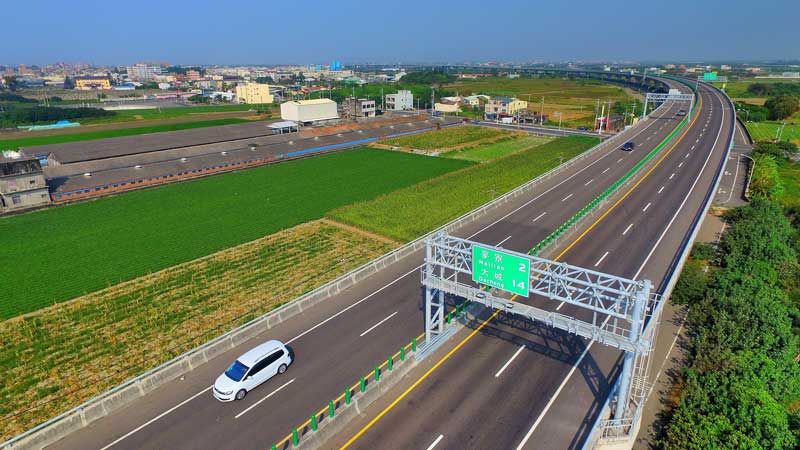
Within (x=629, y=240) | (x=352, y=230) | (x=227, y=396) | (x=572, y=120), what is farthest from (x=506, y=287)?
(x=572, y=120)

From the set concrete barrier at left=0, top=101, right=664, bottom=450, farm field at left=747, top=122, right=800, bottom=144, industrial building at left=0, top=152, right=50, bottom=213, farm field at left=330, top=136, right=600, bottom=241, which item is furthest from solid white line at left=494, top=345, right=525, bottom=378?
farm field at left=747, top=122, right=800, bottom=144

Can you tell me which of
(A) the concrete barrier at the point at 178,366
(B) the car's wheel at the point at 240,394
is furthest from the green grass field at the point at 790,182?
(B) the car's wheel at the point at 240,394

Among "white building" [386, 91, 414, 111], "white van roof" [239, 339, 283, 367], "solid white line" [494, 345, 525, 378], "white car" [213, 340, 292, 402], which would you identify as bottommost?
"solid white line" [494, 345, 525, 378]

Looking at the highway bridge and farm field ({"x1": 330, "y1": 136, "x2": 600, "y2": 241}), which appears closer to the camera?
the highway bridge

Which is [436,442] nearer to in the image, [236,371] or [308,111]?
[236,371]

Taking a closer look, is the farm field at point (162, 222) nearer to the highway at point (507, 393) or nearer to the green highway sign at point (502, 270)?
the highway at point (507, 393)

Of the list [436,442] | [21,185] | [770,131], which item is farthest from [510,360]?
[770,131]

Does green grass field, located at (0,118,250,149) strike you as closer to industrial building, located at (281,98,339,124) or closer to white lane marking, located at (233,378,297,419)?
industrial building, located at (281,98,339,124)

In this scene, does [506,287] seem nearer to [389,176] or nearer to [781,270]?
[781,270]
